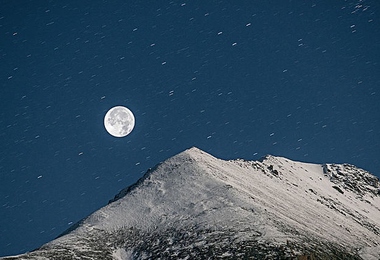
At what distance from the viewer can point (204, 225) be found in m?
31.0

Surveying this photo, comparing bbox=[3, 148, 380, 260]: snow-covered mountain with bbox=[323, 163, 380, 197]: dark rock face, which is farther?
bbox=[323, 163, 380, 197]: dark rock face

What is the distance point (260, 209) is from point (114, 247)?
12.9 metres

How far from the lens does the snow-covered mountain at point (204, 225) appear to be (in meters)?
26.2

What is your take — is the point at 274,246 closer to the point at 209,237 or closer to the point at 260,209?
the point at 209,237

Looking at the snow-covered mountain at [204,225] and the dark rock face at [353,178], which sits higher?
the snow-covered mountain at [204,225]

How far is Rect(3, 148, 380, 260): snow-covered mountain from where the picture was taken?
26250 millimetres

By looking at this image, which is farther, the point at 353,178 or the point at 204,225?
the point at 353,178

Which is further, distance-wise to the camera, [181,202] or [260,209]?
[181,202]

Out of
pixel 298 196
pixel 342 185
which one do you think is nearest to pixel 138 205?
pixel 298 196

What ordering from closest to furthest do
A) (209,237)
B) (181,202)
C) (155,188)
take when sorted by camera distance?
(209,237), (181,202), (155,188)

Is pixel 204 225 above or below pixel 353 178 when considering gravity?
above

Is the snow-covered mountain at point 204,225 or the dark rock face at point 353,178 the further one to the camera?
the dark rock face at point 353,178

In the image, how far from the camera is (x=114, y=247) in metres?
31.7

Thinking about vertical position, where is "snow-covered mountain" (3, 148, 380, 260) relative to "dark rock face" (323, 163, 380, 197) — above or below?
above
